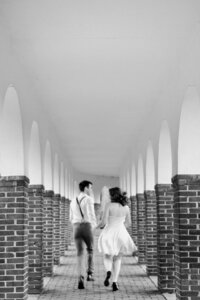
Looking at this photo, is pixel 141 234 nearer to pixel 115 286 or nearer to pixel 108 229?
pixel 108 229

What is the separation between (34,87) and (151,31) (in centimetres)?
333

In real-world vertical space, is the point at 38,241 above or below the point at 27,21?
below

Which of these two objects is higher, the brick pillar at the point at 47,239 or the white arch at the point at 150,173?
the white arch at the point at 150,173

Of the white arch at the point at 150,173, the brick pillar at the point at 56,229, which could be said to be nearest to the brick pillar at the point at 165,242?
the white arch at the point at 150,173

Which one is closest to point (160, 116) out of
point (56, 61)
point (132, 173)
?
point (56, 61)

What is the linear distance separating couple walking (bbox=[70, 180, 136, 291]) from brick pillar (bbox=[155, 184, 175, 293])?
0.51 metres

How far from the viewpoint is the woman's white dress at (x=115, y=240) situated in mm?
10084

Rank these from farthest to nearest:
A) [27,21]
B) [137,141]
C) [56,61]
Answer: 1. [137,141]
2. [56,61]
3. [27,21]

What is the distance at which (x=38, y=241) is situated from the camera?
1050 centimetres

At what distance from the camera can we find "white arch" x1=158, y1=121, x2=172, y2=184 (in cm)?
1080

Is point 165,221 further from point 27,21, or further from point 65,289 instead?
point 27,21

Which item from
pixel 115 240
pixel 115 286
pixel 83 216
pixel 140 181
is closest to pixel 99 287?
pixel 115 286

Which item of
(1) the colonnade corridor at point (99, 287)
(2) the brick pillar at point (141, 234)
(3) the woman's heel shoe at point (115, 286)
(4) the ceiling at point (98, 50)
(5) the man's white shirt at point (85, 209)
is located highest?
(4) the ceiling at point (98, 50)

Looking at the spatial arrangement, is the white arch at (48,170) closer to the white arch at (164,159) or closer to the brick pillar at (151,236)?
the brick pillar at (151,236)
